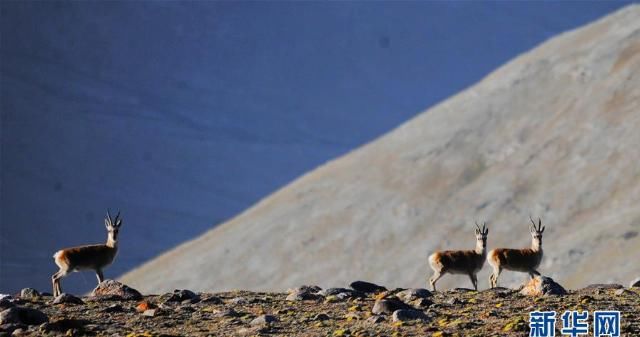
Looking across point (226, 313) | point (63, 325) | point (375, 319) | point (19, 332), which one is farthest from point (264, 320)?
point (19, 332)

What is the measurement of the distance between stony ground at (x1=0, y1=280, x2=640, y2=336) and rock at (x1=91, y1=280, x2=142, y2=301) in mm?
194

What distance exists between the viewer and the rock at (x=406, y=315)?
1872 centimetres

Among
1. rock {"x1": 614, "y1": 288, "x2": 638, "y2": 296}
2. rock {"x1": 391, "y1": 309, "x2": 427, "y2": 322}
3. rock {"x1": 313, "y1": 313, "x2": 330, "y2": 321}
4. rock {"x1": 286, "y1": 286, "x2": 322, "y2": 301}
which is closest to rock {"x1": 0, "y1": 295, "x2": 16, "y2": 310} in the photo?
rock {"x1": 286, "y1": 286, "x2": 322, "y2": 301}

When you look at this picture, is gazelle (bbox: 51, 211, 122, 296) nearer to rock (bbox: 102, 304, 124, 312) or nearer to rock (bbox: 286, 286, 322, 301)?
rock (bbox: 102, 304, 124, 312)

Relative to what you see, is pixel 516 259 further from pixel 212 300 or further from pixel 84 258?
pixel 84 258

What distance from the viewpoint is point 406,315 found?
18859 mm

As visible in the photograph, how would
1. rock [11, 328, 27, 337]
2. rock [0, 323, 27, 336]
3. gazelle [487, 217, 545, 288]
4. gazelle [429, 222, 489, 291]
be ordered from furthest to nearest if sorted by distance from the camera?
gazelle [487, 217, 545, 288] < gazelle [429, 222, 489, 291] < rock [0, 323, 27, 336] < rock [11, 328, 27, 337]

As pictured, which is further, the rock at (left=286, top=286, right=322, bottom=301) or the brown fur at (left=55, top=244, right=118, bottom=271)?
the brown fur at (left=55, top=244, right=118, bottom=271)

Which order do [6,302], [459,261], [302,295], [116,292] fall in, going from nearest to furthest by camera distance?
[6,302], [302,295], [116,292], [459,261]

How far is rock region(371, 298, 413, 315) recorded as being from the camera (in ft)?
63.9

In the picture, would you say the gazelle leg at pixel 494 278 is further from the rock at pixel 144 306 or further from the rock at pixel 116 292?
the rock at pixel 144 306

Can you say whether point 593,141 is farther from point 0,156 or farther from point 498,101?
point 0,156

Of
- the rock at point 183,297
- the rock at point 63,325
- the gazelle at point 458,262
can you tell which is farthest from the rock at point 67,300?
the gazelle at point 458,262

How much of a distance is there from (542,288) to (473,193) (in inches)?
3204
